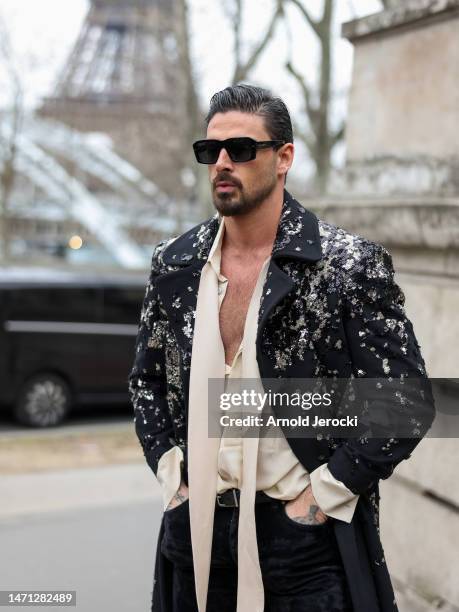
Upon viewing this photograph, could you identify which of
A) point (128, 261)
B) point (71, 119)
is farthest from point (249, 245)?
point (128, 261)

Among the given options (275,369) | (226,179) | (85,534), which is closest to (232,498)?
(275,369)

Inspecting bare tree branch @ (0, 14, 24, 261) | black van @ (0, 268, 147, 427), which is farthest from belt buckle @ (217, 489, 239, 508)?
bare tree branch @ (0, 14, 24, 261)

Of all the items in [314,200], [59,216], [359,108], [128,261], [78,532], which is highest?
[59,216]

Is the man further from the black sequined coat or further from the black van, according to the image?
the black van

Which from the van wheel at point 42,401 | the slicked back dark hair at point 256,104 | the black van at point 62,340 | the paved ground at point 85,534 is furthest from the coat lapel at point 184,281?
the van wheel at point 42,401

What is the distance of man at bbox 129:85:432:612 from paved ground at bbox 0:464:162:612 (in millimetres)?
1917

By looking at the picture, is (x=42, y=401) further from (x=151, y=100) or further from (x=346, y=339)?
(x=151, y=100)

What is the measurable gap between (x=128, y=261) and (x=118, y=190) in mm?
18159

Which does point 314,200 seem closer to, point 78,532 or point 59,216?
point 78,532

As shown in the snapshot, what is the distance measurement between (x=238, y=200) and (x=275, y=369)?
47 cm

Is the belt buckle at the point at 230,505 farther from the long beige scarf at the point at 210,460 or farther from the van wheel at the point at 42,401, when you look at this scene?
the van wheel at the point at 42,401

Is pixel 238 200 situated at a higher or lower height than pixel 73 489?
higher

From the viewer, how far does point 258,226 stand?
7.81ft

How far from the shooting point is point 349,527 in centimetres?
221
